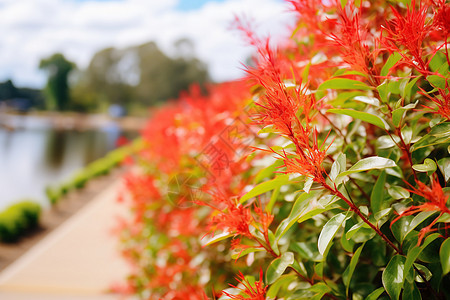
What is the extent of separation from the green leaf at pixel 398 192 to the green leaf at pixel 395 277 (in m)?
0.14

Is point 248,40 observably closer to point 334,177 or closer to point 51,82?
point 334,177

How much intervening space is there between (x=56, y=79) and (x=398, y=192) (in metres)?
62.4

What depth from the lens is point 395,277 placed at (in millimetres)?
750

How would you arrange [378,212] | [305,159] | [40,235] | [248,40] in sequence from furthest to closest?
[40,235] → [248,40] → [378,212] → [305,159]

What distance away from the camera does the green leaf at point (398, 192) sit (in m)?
0.84

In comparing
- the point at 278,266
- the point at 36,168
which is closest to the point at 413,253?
the point at 278,266

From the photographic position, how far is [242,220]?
86 centimetres

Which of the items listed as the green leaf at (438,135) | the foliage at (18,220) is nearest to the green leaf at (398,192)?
the green leaf at (438,135)

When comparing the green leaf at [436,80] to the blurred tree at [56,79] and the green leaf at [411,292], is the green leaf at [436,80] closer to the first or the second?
the green leaf at [411,292]

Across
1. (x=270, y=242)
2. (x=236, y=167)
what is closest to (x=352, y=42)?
(x=270, y=242)

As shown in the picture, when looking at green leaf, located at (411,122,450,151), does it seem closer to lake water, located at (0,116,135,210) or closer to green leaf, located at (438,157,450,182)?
green leaf, located at (438,157,450,182)

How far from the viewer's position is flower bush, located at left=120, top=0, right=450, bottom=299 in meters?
0.72

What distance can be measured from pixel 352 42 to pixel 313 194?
342mm

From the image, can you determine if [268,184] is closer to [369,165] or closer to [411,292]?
[369,165]
